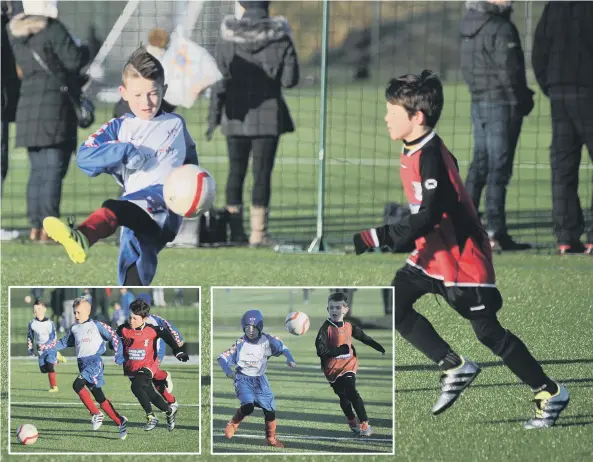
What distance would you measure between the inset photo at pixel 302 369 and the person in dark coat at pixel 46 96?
3460mm

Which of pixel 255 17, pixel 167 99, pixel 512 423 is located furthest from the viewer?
pixel 255 17

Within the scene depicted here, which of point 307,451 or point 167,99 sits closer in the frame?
point 307,451

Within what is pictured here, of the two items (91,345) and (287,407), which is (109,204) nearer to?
Result: (91,345)

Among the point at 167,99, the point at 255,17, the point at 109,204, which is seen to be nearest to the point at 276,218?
the point at 255,17

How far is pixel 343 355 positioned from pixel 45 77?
393 centimetres

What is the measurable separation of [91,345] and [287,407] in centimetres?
69

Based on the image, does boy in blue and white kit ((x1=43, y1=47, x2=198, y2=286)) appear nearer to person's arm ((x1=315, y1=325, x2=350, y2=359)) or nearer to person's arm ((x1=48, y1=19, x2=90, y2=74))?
person's arm ((x1=315, y1=325, x2=350, y2=359))

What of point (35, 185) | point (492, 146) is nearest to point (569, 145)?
point (492, 146)

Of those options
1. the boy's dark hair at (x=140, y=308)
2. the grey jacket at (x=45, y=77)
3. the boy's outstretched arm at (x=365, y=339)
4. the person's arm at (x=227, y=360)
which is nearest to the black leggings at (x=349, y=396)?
the boy's outstretched arm at (x=365, y=339)

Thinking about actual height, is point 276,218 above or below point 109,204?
below

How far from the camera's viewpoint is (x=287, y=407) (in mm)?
4344

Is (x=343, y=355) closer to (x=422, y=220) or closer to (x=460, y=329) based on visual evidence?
(x=422, y=220)

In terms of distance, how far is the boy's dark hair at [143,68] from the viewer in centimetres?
468

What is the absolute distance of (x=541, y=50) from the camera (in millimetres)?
7223
